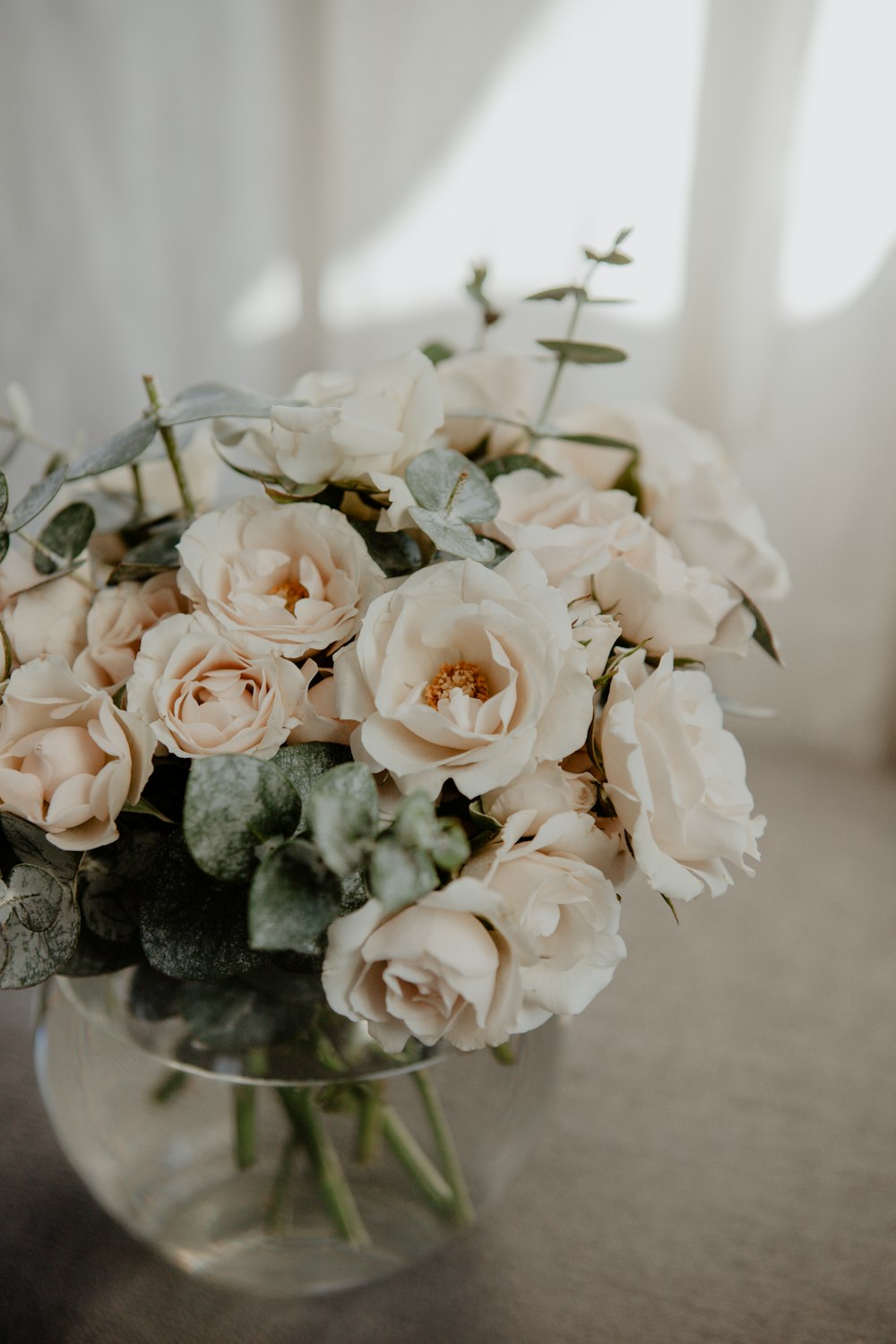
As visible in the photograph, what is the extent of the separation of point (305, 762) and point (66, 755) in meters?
0.08

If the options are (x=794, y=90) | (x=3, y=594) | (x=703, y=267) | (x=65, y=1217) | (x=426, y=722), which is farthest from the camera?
(x=703, y=267)

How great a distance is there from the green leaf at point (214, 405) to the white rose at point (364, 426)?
0.06 feet

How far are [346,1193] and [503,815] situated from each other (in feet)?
0.88

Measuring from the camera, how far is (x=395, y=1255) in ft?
1.72

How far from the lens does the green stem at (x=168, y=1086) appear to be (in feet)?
1.62

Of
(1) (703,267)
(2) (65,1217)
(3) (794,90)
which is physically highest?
(3) (794,90)

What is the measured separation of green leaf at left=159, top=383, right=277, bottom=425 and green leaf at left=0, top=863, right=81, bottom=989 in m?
0.19

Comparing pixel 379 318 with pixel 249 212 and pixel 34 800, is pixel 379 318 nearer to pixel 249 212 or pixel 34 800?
pixel 249 212

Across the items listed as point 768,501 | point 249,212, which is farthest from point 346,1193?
point 249,212

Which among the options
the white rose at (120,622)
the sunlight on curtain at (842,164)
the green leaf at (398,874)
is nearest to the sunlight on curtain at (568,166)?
the sunlight on curtain at (842,164)

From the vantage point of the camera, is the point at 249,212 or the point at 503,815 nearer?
the point at 503,815

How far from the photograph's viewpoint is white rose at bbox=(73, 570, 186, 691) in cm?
40

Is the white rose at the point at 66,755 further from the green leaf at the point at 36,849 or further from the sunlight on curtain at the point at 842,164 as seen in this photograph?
the sunlight on curtain at the point at 842,164

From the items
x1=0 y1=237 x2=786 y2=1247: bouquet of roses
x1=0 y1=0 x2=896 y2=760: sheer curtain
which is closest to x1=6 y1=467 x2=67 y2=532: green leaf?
x1=0 y1=237 x2=786 y2=1247: bouquet of roses
